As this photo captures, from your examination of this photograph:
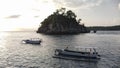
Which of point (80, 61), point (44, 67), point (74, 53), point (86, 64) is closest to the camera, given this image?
point (44, 67)

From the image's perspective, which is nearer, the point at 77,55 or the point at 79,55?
the point at 79,55

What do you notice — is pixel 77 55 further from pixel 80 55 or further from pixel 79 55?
A: pixel 80 55

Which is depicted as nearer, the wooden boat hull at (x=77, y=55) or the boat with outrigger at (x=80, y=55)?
the boat with outrigger at (x=80, y=55)

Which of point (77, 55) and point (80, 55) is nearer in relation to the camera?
Result: point (80, 55)

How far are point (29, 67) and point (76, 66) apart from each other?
12807 millimetres

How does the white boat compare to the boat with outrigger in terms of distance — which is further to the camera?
the white boat

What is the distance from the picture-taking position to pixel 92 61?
59.3 metres

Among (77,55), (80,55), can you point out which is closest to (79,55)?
(80,55)

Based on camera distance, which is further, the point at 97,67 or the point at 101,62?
the point at 101,62

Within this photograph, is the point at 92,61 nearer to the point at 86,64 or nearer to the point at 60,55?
the point at 86,64

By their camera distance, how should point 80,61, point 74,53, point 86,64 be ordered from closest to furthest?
point 86,64
point 80,61
point 74,53

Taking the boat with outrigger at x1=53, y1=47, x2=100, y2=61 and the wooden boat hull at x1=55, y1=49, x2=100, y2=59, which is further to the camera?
the wooden boat hull at x1=55, y1=49, x2=100, y2=59

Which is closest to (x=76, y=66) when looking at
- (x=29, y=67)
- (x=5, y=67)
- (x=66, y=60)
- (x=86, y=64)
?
(x=86, y=64)

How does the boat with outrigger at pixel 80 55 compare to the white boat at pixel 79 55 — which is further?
the white boat at pixel 79 55
